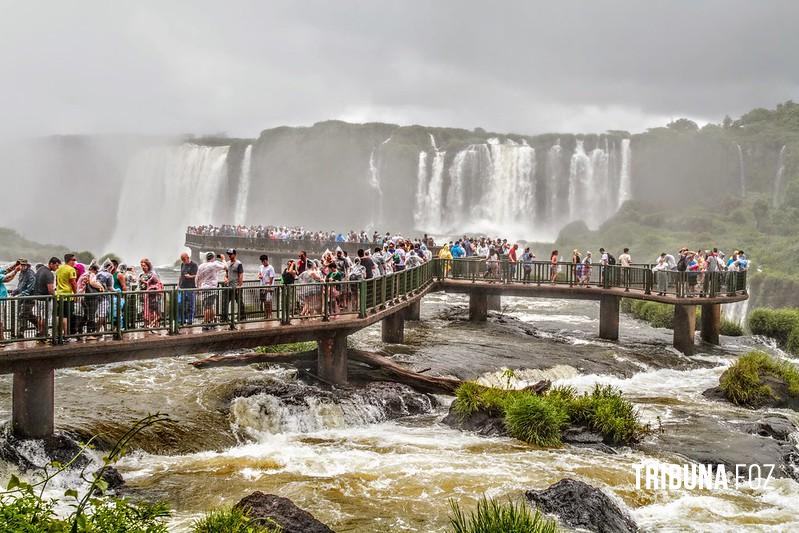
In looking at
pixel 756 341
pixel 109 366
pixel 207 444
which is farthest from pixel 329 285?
pixel 756 341

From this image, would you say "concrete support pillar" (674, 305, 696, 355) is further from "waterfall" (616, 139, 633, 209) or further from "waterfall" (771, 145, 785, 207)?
"waterfall" (771, 145, 785, 207)

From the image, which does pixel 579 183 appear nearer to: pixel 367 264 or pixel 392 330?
pixel 392 330

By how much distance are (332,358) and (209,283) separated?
3.36 meters

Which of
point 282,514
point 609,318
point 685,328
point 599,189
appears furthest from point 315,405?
point 599,189

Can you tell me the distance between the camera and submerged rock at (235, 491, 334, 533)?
31.4ft

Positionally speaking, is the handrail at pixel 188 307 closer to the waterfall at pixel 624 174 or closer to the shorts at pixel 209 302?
the shorts at pixel 209 302

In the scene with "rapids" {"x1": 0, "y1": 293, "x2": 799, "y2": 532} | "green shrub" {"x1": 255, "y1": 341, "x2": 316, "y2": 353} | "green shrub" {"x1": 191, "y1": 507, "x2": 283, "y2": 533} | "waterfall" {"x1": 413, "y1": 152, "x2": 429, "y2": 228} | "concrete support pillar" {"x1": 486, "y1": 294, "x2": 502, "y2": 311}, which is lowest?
"rapids" {"x1": 0, "y1": 293, "x2": 799, "y2": 532}

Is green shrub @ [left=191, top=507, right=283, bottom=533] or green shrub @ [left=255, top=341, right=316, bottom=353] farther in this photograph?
green shrub @ [left=255, top=341, right=316, bottom=353]

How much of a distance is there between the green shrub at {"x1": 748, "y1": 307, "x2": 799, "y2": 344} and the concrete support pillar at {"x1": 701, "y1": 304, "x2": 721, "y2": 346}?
4099 mm

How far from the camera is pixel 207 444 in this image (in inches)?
545

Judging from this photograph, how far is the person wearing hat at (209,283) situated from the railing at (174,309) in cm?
2

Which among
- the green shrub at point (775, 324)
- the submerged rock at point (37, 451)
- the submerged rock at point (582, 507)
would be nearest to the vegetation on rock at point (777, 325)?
the green shrub at point (775, 324)

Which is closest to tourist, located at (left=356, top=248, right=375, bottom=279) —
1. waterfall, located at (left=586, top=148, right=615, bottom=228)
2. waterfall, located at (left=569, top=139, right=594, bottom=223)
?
waterfall, located at (left=569, top=139, right=594, bottom=223)

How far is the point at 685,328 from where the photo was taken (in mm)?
26484
